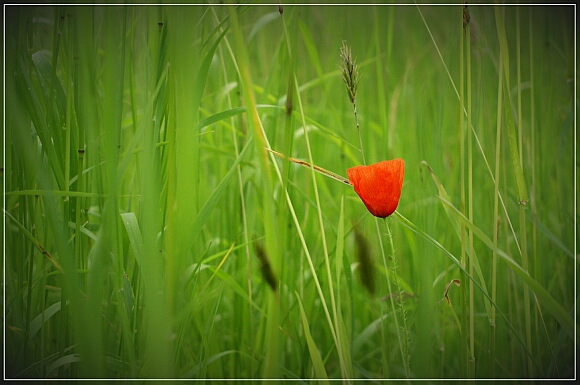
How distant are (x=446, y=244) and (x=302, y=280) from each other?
0.24 meters

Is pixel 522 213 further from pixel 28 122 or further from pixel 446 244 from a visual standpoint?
pixel 28 122

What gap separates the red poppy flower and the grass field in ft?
0.18

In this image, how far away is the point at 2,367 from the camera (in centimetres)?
58

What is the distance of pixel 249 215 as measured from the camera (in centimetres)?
81

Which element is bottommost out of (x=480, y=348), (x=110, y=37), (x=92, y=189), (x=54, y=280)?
(x=480, y=348)

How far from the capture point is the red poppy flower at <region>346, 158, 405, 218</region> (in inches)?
18.2

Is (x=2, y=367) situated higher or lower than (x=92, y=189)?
lower

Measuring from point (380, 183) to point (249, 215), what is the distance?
0.38 meters

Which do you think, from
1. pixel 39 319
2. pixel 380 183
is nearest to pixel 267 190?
pixel 380 183

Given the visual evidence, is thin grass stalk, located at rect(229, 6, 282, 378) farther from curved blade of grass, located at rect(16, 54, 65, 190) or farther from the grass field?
curved blade of grass, located at rect(16, 54, 65, 190)

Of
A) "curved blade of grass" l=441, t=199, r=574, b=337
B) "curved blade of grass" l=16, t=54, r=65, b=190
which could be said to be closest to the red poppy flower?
"curved blade of grass" l=441, t=199, r=574, b=337

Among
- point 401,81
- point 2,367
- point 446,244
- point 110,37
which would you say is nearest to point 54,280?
point 2,367

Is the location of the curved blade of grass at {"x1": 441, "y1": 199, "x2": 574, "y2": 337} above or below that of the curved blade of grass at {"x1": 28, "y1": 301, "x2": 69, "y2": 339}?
above

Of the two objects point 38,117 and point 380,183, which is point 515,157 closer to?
point 380,183
